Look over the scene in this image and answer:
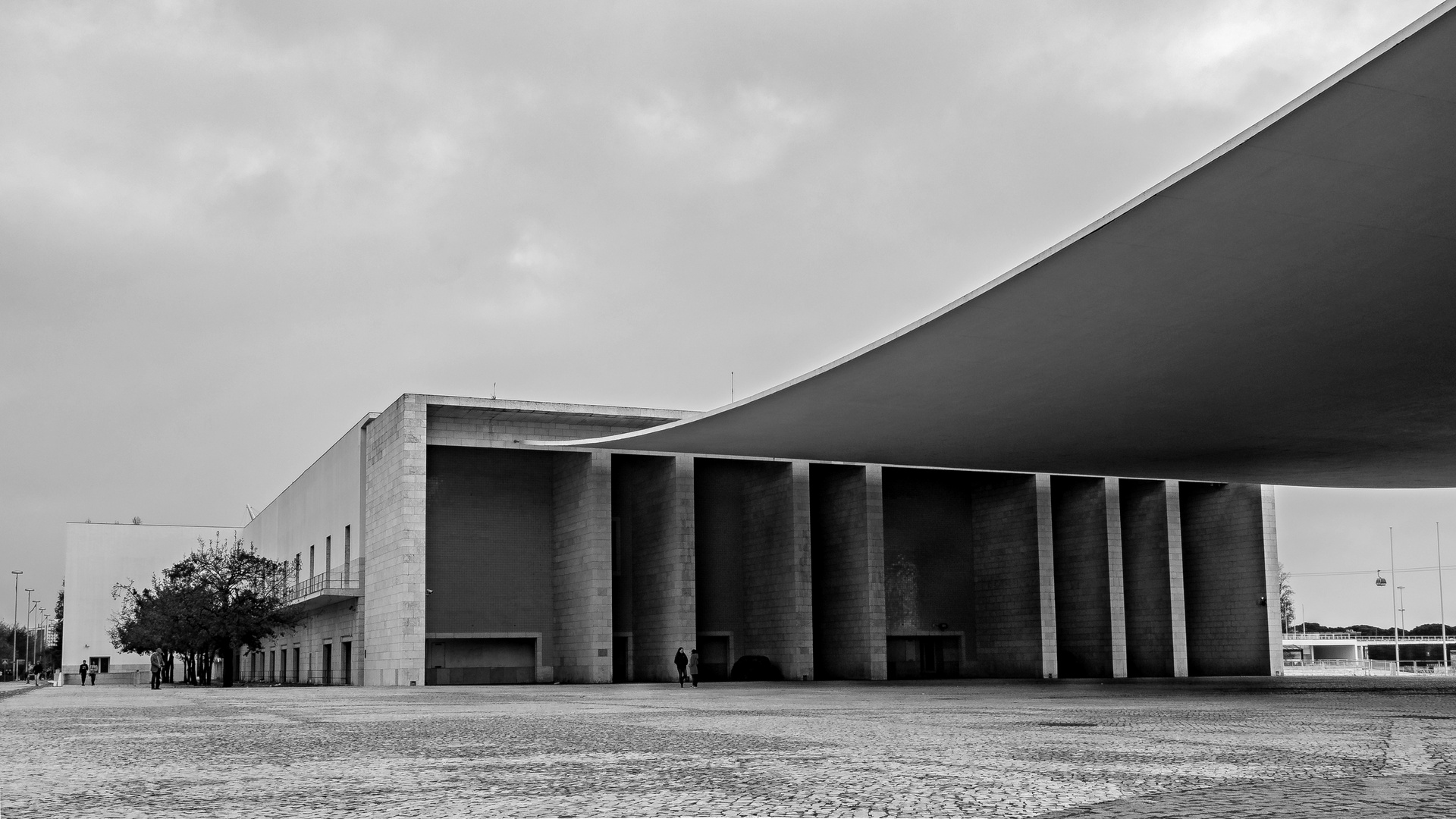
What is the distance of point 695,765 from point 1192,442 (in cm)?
1774

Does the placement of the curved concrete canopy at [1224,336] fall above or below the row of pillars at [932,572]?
above

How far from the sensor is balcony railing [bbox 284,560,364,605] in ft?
125

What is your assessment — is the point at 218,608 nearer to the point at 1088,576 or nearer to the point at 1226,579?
the point at 1088,576

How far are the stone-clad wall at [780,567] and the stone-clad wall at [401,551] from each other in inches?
384

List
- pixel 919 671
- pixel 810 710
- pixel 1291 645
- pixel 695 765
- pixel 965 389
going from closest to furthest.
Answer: pixel 695 765 → pixel 810 710 → pixel 965 389 → pixel 919 671 → pixel 1291 645

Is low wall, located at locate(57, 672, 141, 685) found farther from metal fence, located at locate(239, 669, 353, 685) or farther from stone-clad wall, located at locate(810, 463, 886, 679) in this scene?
stone-clad wall, located at locate(810, 463, 886, 679)

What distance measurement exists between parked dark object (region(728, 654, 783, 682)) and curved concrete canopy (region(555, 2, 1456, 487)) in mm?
11980

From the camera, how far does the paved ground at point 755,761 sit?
6.02 m

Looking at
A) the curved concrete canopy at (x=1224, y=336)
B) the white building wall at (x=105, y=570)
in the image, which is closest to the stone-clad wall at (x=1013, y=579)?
the curved concrete canopy at (x=1224, y=336)

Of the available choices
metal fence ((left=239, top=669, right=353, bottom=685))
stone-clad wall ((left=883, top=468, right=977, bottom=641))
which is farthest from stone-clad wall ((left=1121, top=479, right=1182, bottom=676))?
metal fence ((left=239, top=669, right=353, bottom=685))

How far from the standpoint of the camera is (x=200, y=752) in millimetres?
9484

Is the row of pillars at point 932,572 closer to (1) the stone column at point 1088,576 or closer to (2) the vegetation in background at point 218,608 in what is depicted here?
(1) the stone column at point 1088,576

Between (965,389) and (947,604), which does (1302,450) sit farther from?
(947,604)

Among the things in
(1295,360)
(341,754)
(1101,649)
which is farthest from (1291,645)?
(341,754)
